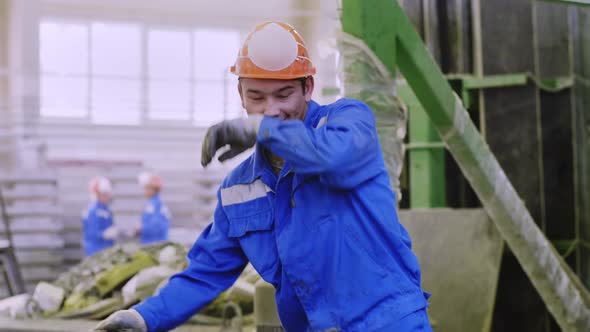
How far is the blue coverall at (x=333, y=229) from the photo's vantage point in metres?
1.79

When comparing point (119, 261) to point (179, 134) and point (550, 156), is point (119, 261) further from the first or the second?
point (179, 134)

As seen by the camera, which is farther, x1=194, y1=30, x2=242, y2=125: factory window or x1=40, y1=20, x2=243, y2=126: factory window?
x1=194, y1=30, x2=242, y2=125: factory window

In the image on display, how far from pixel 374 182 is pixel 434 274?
6.13 feet

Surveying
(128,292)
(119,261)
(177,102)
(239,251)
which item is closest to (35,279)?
(177,102)

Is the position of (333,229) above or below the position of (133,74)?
below

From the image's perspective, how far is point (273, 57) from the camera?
201 cm

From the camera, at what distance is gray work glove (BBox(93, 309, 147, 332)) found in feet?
7.13

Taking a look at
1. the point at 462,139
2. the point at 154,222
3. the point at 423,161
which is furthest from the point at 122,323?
the point at 154,222

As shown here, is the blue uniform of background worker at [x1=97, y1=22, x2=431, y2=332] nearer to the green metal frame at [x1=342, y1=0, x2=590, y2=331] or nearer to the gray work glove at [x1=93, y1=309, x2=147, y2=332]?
the gray work glove at [x1=93, y1=309, x2=147, y2=332]

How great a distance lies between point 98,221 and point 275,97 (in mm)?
9596

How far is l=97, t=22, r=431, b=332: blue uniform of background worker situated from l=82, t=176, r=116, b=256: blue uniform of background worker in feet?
30.3

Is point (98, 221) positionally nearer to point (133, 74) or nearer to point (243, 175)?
point (133, 74)

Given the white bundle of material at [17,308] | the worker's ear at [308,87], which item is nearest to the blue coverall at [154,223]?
the white bundle of material at [17,308]

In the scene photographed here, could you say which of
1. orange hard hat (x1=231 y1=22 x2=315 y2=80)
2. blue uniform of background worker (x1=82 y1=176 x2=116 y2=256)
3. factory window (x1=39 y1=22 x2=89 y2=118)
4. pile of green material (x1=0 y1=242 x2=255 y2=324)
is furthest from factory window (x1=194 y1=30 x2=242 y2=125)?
orange hard hat (x1=231 y1=22 x2=315 y2=80)
